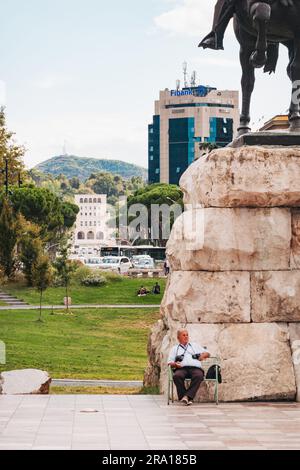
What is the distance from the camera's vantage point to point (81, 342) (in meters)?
34.5

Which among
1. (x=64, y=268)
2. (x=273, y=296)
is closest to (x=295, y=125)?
(x=273, y=296)

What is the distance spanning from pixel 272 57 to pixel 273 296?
13.4 feet

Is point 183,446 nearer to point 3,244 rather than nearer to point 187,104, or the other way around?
point 3,244

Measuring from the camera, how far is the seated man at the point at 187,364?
13859 mm

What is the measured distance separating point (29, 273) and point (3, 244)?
332 cm

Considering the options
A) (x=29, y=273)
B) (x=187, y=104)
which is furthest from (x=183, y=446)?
(x=187, y=104)

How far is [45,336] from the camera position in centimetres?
3547

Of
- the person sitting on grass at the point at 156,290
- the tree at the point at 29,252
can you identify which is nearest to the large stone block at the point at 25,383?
the tree at the point at 29,252

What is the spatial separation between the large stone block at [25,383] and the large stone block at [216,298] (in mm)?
2804

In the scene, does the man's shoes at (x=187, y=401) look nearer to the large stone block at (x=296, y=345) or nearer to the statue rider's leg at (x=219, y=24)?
the large stone block at (x=296, y=345)

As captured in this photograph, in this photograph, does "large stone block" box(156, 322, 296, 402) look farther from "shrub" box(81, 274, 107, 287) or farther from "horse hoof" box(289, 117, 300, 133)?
"shrub" box(81, 274, 107, 287)

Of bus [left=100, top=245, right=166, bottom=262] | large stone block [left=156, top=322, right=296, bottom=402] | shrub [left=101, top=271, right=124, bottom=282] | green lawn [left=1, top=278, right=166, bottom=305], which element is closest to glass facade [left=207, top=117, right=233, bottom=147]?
bus [left=100, top=245, right=166, bottom=262]

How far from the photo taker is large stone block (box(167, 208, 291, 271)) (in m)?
14.3

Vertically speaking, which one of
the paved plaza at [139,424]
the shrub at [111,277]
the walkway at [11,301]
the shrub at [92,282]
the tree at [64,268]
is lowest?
the paved plaza at [139,424]
